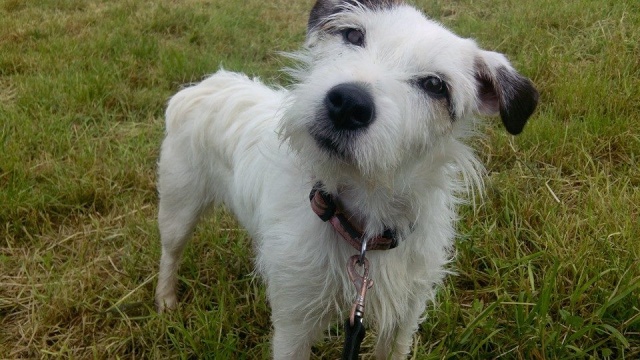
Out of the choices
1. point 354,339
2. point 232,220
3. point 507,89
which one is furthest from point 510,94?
point 232,220

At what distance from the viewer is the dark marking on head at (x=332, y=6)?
92.4 inches

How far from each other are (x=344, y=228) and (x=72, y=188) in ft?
8.46

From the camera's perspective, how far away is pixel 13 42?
6.16m

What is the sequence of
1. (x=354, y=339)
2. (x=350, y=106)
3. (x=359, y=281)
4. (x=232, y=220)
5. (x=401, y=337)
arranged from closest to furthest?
1. (x=350, y=106)
2. (x=354, y=339)
3. (x=359, y=281)
4. (x=401, y=337)
5. (x=232, y=220)

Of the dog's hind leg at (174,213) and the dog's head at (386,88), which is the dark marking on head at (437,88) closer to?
the dog's head at (386,88)

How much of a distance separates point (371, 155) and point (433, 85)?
441mm

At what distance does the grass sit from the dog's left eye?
3.72 feet

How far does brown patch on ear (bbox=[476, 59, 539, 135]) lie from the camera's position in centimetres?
222

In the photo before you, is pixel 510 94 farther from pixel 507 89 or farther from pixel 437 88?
pixel 437 88

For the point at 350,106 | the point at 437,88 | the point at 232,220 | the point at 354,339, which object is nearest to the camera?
the point at 350,106

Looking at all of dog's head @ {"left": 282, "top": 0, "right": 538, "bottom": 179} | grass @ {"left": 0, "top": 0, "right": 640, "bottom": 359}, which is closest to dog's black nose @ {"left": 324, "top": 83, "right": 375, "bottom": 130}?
dog's head @ {"left": 282, "top": 0, "right": 538, "bottom": 179}

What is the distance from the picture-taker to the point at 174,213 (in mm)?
3264

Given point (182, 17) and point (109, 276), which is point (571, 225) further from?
point (182, 17)

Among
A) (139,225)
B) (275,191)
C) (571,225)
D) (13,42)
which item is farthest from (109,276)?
(13,42)
